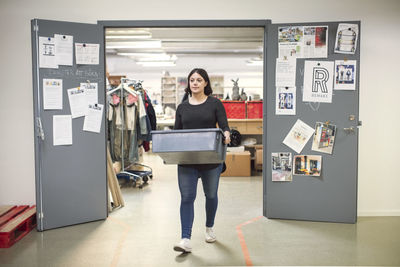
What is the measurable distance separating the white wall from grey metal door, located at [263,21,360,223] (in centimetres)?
31

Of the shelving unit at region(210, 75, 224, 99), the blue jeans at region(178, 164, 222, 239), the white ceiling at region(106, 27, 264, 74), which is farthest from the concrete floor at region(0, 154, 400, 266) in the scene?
the shelving unit at region(210, 75, 224, 99)

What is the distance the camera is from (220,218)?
12.3ft

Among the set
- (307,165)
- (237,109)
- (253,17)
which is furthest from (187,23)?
(237,109)

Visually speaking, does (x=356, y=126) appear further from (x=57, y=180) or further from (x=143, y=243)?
(x=57, y=180)

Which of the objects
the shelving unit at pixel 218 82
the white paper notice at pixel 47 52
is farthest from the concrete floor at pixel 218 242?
the shelving unit at pixel 218 82

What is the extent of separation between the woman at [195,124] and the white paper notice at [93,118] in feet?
3.91

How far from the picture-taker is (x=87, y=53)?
3484 mm

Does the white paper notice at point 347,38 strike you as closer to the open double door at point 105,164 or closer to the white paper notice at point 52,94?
the open double door at point 105,164

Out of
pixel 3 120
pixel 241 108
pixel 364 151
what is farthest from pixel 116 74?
pixel 364 151

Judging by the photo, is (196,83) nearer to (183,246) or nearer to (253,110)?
(183,246)

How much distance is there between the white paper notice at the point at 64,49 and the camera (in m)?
3.37

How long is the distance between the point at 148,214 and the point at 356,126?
7.77 feet

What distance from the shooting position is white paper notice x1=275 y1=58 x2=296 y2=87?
3582mm

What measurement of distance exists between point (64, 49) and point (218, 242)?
7.51 ft
